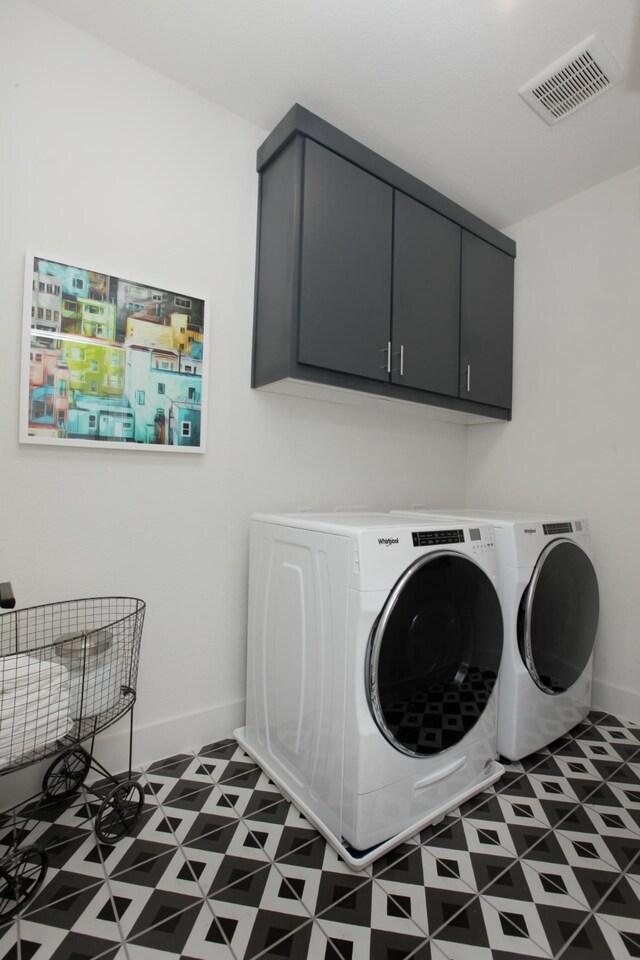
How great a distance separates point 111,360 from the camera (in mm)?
1497

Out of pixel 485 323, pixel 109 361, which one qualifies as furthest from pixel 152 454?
pixel 485 323

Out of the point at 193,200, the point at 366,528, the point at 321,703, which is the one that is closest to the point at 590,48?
the point at 193,200

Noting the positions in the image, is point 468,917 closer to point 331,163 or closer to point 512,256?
point 331,163

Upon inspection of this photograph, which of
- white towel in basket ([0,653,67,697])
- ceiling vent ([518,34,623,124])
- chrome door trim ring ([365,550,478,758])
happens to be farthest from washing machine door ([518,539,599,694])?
ceiling vent ([518,34,623,124])

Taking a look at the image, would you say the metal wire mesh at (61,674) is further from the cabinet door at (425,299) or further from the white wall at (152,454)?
the cabinet door at (425,299)

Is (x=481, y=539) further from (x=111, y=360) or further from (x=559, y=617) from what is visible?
(x=111, y=360)

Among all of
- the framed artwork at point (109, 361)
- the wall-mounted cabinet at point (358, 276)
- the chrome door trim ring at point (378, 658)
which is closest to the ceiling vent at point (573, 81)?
the wall-mounted cabinet at point (358, 276)

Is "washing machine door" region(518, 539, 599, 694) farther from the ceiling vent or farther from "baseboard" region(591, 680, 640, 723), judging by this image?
the ceiling vent

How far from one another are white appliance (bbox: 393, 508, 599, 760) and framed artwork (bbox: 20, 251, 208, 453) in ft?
3.45

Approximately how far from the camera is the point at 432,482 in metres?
2.54

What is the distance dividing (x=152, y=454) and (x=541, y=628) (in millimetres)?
1521

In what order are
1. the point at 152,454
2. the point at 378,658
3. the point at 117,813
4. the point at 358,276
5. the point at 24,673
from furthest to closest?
the point at 358,276 → the point at 152,454 → the point at 117,813 → the point at 378,658 → the point at 24,673

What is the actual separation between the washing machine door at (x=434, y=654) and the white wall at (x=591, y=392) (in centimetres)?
97

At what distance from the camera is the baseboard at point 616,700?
6.45ft
